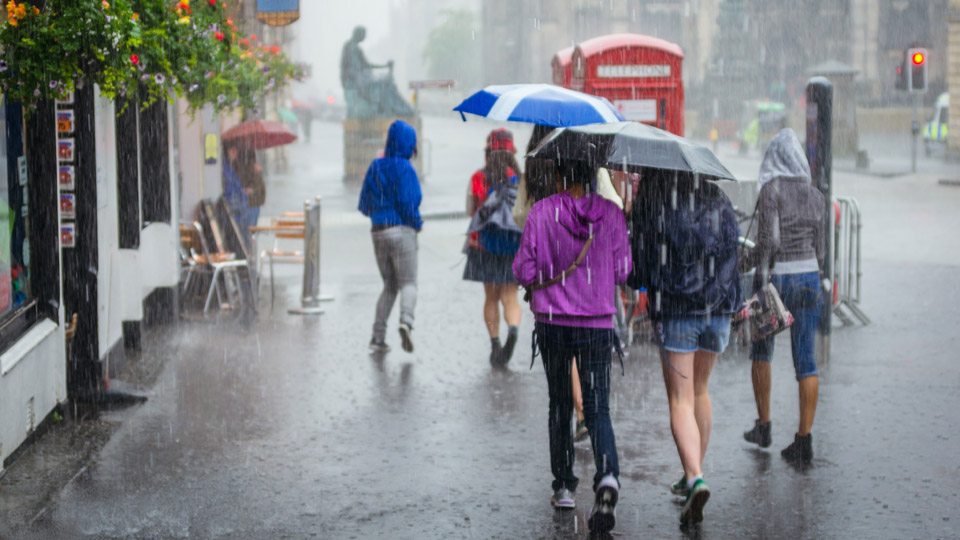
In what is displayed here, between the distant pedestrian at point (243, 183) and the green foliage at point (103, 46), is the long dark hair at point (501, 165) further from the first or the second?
the distant pedestrian at point (243, 183)

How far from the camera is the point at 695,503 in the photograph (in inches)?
217

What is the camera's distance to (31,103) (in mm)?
6508

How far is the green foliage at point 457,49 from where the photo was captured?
367 ft

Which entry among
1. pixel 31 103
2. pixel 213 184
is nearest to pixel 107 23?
pixel 31 103

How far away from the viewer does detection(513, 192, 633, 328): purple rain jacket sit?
5.46 metres

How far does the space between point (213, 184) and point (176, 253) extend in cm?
287

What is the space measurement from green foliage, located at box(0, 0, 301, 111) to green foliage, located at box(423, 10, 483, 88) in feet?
344

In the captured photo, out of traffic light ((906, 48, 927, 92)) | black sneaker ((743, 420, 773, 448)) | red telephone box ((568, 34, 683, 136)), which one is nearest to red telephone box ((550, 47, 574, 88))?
red telephone box ((568, 34, 683, 136))

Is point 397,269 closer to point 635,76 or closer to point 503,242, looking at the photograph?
point 503,242

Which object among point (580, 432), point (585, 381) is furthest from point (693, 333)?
point (580, 432)

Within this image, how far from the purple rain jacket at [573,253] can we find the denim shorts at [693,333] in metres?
0.36

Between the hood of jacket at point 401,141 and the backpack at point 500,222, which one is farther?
the hood of jacket at point 401,141

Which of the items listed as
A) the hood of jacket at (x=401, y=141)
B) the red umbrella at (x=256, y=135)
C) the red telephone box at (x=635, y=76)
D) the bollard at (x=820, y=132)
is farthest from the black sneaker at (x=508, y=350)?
the red umbrella at (x=256, y=135)

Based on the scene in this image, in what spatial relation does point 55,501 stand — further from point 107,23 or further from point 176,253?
point 176,253
